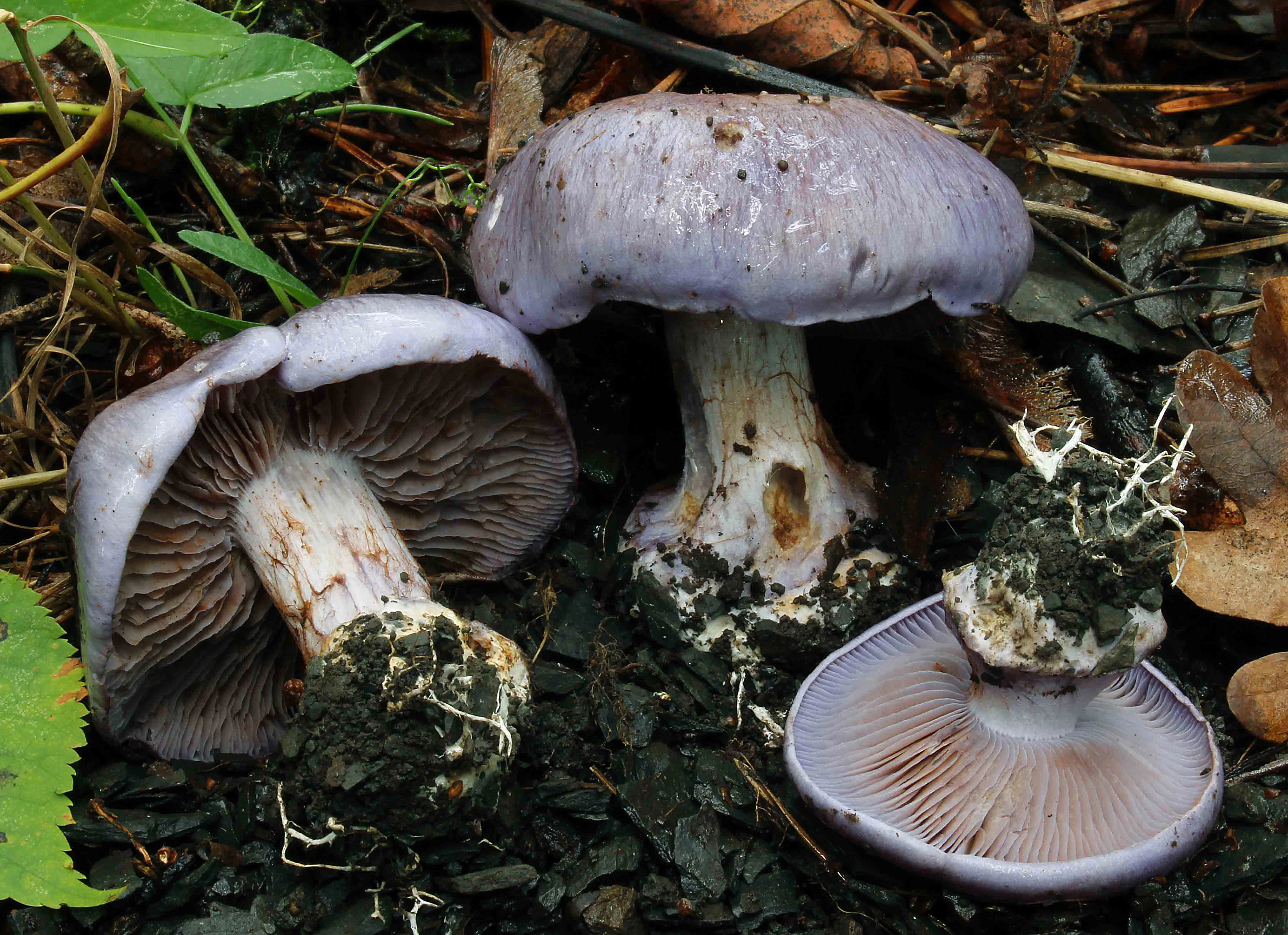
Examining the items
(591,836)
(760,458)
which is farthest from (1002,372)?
(591,836)

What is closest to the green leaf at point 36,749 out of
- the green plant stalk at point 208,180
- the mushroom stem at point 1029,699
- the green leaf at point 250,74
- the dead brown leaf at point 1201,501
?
the green plant stalk at point 208,180

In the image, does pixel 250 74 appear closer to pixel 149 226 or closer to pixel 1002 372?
pixel 149 226

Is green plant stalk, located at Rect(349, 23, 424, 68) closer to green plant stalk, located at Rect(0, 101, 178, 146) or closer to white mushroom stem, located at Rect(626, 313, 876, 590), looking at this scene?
green plant stalk, located at Rect(0, 101, 178, 146)

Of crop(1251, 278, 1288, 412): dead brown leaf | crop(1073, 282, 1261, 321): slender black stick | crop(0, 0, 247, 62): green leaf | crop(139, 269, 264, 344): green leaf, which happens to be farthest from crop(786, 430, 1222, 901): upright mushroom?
crop(0, 0, 247, 62): green leaf

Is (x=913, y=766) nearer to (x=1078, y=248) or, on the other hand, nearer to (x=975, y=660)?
(x=975, y=660)

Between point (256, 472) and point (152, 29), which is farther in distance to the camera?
point (256, 472)

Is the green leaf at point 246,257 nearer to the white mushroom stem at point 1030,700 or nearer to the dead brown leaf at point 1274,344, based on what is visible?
the white mushroom stem at point 1030,700

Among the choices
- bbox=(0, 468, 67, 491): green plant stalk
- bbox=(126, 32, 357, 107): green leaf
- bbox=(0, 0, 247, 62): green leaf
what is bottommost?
bbox=(0, 468, 67, 491): green plant stalk

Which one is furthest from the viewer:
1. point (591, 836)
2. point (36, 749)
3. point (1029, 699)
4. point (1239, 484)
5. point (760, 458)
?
point (760, 458)
